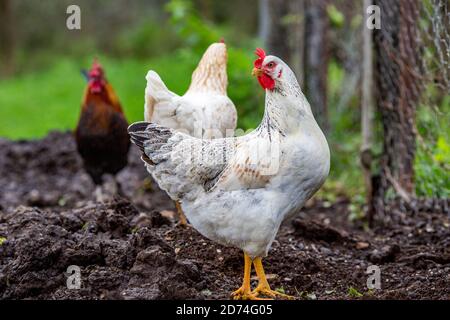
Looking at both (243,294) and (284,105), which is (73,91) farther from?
(243,294)

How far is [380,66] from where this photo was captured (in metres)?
6.29

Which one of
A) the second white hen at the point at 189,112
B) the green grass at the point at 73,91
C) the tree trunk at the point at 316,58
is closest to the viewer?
the second white hen at the point at 189,112

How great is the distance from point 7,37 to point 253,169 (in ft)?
52.7

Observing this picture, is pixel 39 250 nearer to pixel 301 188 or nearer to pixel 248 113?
pixel 301 188

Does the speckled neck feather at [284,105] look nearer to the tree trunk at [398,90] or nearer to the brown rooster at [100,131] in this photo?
the tree trunk at [398,90]

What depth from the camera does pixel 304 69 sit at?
8594mm

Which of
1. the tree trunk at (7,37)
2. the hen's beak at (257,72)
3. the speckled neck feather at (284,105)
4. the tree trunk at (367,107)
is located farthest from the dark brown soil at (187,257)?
the tree trunk at (7,37)

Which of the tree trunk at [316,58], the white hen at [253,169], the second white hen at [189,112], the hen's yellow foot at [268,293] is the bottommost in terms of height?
the hen's yellow foot at [268,293]

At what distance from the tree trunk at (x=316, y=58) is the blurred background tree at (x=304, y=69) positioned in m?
0.01

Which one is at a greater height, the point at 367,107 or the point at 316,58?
the point at 316,58

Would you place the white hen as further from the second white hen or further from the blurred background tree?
the blurred background tree

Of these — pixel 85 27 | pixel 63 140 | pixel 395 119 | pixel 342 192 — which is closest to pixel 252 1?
pixel 85 27

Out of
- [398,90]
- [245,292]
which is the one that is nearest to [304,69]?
[398,90]

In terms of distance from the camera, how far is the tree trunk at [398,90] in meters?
6.03
